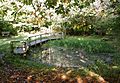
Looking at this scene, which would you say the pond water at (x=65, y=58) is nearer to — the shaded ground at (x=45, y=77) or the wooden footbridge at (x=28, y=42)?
the wooden footbridge at (x=28, y=42)

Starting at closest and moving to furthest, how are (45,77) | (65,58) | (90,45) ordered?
(45,77) < (65,58) < (90,45)

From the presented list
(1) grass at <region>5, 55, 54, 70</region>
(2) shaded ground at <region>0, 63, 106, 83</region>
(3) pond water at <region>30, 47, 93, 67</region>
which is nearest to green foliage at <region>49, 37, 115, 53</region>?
(3) pond water at <region>30, 47, 93, 67</region>

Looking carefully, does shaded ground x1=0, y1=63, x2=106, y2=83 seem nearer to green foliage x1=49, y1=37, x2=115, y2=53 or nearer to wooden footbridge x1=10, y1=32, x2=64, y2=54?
wooden footbridge x1=10, y1=32, x2=64, y2=54

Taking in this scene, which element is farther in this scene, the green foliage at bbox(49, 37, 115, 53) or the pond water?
the green foliage at bbox(49, 37, 115, 53)

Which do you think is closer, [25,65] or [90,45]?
[25,65]

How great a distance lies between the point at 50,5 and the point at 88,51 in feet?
53.4

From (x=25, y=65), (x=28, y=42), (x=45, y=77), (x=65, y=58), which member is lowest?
(x=65, y=58)

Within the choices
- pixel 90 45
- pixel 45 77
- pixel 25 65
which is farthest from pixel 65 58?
pixel 45 77

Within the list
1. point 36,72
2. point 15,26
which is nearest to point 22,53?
point 36,72

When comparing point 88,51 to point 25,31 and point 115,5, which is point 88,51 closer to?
point 115,5

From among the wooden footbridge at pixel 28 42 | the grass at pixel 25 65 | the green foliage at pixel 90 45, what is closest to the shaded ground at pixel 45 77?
the grass at pixel 25 65

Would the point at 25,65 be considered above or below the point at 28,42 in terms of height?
above

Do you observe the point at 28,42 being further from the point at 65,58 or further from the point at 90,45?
the point at 90,45

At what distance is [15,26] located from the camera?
34875 mm
